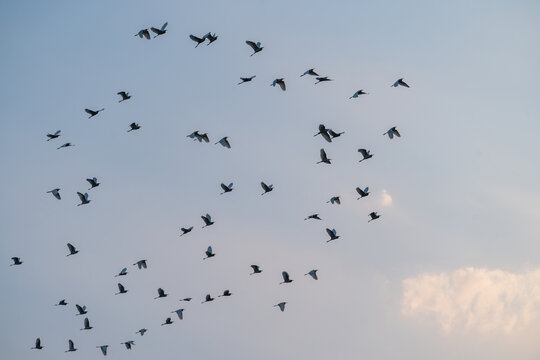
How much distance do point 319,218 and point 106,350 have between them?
34.3 meters

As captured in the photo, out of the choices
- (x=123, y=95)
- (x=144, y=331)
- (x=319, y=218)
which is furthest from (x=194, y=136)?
(x=144, y=331)

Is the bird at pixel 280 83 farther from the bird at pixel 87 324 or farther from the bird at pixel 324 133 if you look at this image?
the bird at pixel 87 324

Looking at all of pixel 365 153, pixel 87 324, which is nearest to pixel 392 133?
pixel 365 153

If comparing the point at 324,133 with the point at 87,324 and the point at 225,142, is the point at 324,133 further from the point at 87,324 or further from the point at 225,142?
the point at 87,324

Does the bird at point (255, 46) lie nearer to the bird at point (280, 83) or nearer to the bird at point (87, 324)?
the bird at point (280, 83)

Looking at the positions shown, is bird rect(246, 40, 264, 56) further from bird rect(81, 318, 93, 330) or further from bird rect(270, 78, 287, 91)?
bird rect(81, 318, 93, 330)

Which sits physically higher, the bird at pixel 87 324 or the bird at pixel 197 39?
the bird at pixel 197 39

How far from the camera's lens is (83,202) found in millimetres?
124562

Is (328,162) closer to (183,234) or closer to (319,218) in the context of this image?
(319,218)

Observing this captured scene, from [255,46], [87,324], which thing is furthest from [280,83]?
[87,324]

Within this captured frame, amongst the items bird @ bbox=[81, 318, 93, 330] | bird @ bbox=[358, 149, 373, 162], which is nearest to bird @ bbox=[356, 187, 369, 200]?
bird @ bbox=[358, 149, 373, 162]

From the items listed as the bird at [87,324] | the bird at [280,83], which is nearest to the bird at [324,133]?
the bird at [280,83]

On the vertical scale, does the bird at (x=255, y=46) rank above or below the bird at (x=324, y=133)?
above

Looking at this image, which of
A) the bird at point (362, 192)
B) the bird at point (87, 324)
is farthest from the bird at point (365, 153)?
the bird at point (87, 324)
